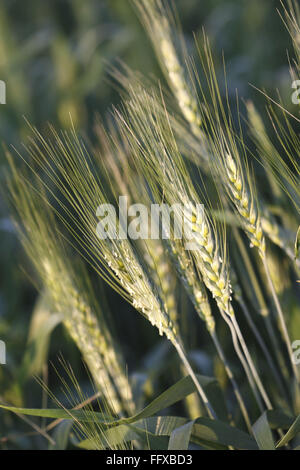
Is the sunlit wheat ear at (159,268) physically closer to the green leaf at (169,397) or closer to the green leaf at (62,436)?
the green leaf at (169,397)

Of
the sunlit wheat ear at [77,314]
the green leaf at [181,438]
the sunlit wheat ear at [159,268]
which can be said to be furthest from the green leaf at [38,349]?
the green leaf at [181,438]

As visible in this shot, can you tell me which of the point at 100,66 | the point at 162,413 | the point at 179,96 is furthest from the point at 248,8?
the point at 162,413

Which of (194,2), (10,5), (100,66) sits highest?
(10,5)

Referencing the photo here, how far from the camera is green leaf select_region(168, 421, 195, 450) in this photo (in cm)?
59

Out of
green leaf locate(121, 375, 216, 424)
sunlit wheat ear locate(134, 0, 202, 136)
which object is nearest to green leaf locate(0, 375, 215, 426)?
green leaf locate(121, 375, 216, 424)

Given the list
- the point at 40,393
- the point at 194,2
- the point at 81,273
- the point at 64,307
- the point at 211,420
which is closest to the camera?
the point at 211,420

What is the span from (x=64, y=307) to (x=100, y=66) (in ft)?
4.36

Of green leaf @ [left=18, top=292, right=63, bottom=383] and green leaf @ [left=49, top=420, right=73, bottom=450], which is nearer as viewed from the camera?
green leaf @ [left=49, top=420, right=73, bottom=450]

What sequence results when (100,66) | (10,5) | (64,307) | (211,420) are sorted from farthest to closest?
(10,5) → (100,66) → (64,307) → (211,420)

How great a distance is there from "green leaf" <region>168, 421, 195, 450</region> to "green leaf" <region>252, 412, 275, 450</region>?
87 millimetres

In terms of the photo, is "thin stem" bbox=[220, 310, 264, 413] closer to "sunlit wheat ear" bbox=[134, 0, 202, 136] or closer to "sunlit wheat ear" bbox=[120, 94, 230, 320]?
"sunlit wheat ear" bbox=[120, 94, 230, 320]

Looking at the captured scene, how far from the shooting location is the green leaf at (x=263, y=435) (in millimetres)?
598

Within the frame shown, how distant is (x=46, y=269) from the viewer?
2.57ft
